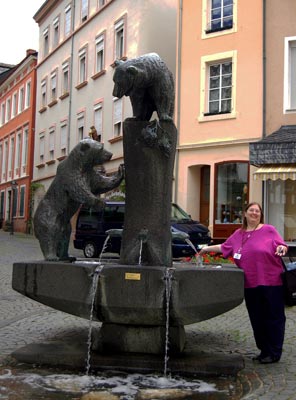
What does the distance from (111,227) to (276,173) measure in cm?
537

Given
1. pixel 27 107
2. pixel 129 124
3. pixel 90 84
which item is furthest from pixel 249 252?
pixel 27 107

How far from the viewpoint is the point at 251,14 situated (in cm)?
2009

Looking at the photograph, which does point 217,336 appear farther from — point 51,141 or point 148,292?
point 51,141

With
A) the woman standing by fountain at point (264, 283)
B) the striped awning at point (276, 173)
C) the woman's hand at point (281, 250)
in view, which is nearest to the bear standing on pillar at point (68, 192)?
the woman standing by fountain at point (264, 283)

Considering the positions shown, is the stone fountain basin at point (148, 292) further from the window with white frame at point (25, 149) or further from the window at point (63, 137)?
the window with white frame at point (25, 149)

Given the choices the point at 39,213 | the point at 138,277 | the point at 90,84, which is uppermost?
the point at 90,84

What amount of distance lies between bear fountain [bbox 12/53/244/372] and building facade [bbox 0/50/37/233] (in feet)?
103

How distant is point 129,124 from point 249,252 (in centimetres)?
178

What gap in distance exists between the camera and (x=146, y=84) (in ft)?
19.1

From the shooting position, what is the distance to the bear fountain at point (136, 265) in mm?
5039

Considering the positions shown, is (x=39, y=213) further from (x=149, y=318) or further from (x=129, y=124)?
(x=149, y=318)

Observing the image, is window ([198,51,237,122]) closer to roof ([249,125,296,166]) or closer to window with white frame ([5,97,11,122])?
roof ([249,125,296,166])

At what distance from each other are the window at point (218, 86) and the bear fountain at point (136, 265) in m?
14.8

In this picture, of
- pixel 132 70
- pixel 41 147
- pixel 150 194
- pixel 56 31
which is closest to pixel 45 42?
pixel 56 31
